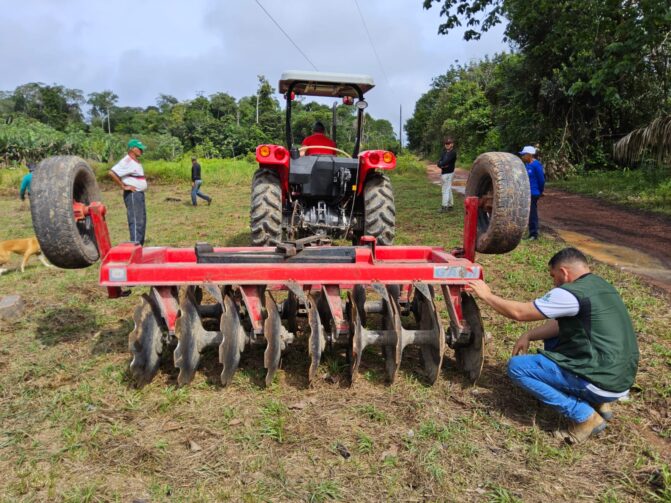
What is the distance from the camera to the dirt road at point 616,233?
558 centimetres

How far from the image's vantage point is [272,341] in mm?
2762

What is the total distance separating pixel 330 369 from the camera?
3.07 m

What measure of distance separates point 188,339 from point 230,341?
241 mm

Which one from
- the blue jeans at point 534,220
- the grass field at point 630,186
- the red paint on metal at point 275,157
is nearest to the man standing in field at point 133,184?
the red paint on metal at point 275,157

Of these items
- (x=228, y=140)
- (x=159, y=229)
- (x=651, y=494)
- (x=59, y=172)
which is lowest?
(x=651, y=494)

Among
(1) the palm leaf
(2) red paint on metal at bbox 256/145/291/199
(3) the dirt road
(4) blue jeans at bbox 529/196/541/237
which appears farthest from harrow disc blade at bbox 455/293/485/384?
(1) the palm leaf

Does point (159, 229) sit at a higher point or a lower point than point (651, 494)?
higher

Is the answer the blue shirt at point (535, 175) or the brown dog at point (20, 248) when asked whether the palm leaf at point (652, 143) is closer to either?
the blue shirt at point (535, 175)

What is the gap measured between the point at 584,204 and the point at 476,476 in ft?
32.9

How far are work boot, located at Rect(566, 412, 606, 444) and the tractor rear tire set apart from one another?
2676mm

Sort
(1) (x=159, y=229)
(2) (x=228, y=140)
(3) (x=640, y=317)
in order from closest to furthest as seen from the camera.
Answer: (3) (x=640, y=317) → (1) (x=159, y=229) → (2) (x=228, y=140)

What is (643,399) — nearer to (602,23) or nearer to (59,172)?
(59,172)

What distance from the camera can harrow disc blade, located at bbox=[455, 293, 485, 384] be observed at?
279 cm

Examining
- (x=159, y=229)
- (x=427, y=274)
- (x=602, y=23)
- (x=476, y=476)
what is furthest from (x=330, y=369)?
(x=602, y=23)
